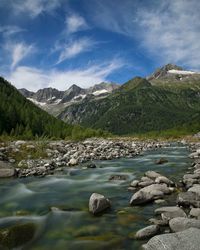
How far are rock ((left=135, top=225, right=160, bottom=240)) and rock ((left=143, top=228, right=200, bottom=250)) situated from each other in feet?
4.25

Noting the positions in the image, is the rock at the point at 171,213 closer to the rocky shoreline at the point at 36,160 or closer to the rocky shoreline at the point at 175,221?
the rocky shoreline at the point at 175,221

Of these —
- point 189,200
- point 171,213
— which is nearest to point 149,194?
point 189,200

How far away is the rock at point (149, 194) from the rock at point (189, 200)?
1866 mm

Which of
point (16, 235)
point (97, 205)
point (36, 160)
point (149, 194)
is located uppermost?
point (36, 160)

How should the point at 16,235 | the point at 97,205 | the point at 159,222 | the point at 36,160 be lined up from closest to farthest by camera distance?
the point at 16,235 < the point at 159,222 < the point at 97,205 < the point at 36,160

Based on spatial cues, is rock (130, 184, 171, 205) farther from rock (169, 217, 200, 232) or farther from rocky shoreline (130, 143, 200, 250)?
rock (169, 217, 200, 232)

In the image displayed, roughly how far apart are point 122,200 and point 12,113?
81672mm

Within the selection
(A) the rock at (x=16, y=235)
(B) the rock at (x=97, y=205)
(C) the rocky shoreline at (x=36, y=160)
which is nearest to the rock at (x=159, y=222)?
(B) the rock at (x=97, y=205)

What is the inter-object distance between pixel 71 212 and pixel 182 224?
6231mm

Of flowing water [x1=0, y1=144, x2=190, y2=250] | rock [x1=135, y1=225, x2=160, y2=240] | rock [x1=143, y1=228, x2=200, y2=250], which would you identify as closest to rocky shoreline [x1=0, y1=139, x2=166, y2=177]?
flowing water [x1=0, y1=144, x2=190, y2=250]

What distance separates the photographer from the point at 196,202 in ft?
52.6

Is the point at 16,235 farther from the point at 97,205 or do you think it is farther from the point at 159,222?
the point at 159,222

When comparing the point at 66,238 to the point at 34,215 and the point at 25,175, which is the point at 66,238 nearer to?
the point at 34,215

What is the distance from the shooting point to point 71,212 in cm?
1614
